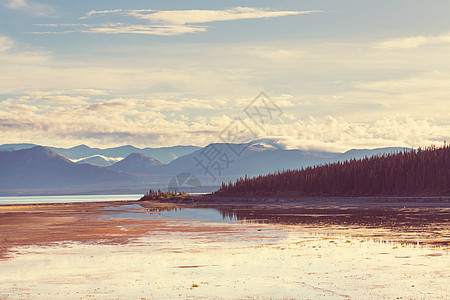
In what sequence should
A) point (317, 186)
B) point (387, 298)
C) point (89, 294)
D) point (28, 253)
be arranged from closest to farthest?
point (387, 298), point (89, 294), point (28, 253), point (317, 186)

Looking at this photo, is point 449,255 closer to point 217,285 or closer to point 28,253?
point 217,285

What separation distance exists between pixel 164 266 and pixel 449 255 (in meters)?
11.3

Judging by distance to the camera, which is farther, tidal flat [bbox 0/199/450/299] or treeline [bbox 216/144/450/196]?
treeline [bbox 216/144/450/196]

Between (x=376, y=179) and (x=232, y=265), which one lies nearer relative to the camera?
(x=232, y=265)

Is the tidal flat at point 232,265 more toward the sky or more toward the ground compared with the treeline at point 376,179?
more toward the ground

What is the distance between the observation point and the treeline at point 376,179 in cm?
10338

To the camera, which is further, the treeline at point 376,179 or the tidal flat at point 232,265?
the treeline at point 376,179

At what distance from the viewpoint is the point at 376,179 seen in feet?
357

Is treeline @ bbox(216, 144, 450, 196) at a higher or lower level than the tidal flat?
higher

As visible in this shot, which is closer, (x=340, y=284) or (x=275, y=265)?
(x=340, y=284)

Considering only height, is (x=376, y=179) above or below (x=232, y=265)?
above

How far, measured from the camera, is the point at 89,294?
18.0m

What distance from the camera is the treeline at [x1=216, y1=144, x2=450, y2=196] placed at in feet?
339

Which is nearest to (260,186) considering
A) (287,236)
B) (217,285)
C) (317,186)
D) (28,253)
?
(317,186)
